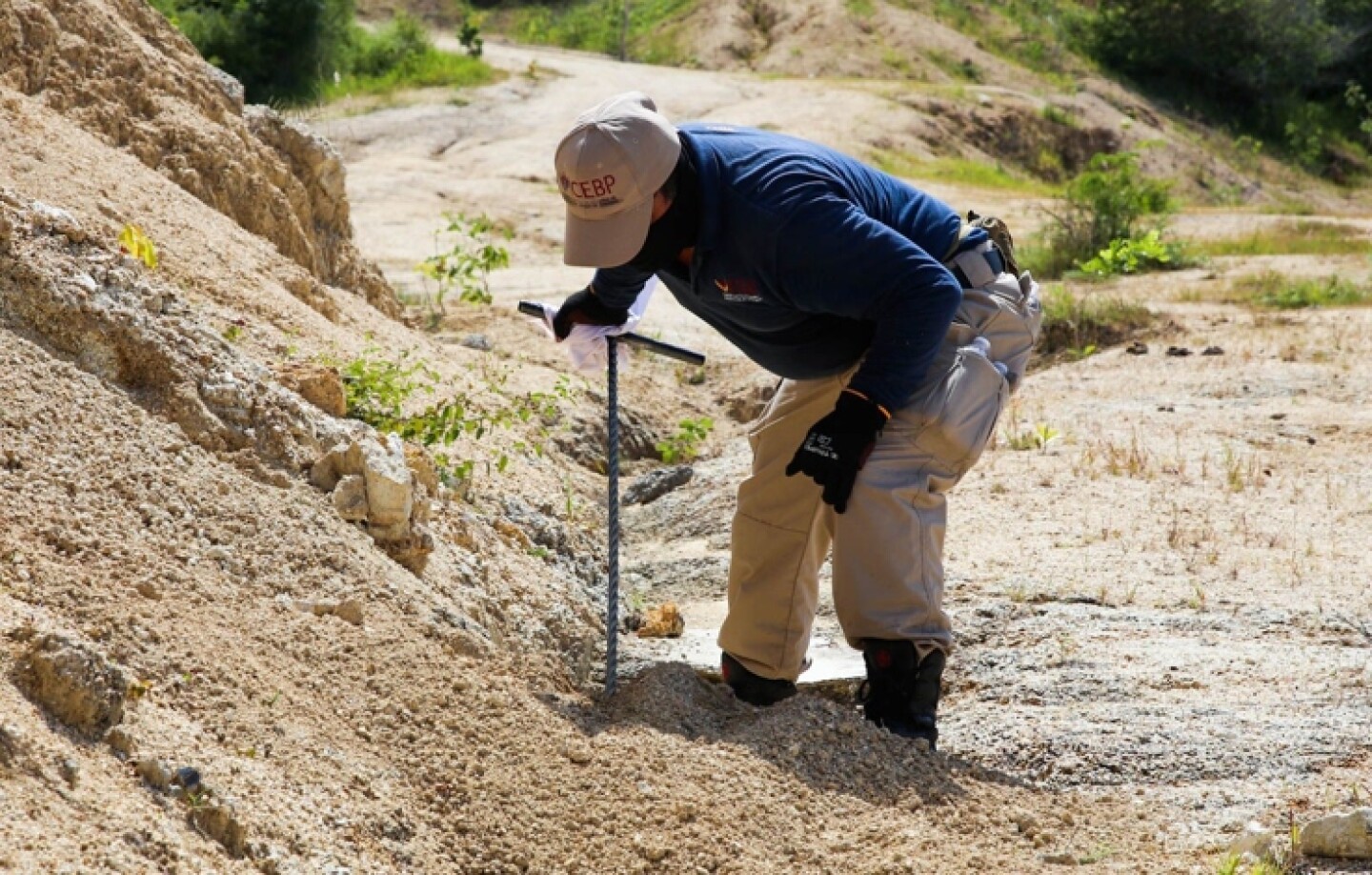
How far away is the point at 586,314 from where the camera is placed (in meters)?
3.85

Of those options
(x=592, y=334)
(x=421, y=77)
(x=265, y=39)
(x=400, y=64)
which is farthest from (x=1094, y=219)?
(x=400, y=64)

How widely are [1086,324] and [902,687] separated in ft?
20.0

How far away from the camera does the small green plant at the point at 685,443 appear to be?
688 cm

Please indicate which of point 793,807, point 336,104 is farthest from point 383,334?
point 336,104

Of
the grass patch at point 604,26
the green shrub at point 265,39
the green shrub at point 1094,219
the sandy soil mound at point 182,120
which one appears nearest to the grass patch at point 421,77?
the green shrub at point 265,39

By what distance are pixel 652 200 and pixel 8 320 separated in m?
1.44

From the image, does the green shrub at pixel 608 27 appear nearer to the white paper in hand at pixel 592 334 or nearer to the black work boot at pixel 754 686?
the white paper in hand at pixel 592 334

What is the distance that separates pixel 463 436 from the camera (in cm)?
536

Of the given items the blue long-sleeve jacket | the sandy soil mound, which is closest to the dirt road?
the blue long-sleeve jacket

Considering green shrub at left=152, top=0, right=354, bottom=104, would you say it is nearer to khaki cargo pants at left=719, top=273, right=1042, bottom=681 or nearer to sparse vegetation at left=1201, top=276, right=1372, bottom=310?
sparse vegetation at left=1201, top=276, right=1372, bottom=310

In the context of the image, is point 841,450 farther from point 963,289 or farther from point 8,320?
point 8,320

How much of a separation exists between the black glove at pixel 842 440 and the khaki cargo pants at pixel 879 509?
122mm

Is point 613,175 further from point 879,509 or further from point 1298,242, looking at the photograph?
point 1298,242

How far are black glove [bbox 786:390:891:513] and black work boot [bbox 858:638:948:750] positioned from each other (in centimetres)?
42
